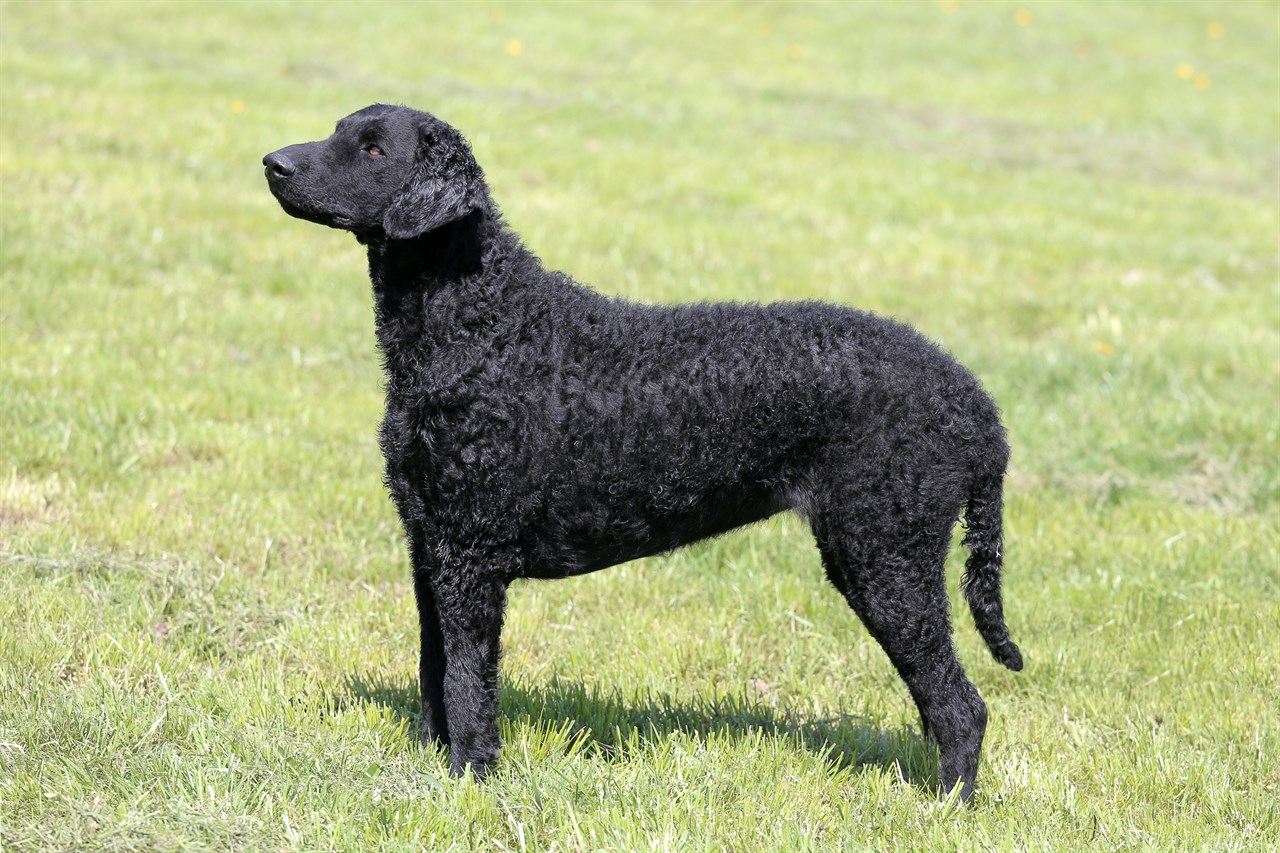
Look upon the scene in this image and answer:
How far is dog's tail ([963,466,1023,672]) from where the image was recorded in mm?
4328

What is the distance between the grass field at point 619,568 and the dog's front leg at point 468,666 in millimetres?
132

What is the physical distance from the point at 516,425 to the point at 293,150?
1158mm

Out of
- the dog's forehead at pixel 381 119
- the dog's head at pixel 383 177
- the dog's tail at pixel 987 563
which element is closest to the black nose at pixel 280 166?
the dog's head at pixel 383 177

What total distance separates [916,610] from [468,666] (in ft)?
4.93

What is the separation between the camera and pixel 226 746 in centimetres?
404

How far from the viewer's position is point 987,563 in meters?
4.40

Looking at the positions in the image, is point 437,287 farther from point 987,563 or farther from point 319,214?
point 987,563

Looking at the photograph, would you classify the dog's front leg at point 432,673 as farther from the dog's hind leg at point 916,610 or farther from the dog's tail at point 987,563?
the dog's tail at point 987,563

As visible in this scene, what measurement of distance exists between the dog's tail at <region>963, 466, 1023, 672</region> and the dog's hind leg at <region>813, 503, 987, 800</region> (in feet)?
0.64

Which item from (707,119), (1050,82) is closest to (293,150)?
(707,119)

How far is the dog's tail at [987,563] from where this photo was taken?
170 inches

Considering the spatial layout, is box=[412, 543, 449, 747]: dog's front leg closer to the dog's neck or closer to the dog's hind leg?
the dog's neck

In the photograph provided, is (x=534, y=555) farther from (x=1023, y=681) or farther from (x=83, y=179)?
(x=83, y=179)

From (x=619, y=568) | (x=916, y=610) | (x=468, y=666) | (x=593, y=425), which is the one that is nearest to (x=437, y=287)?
(x=593, y=425)
